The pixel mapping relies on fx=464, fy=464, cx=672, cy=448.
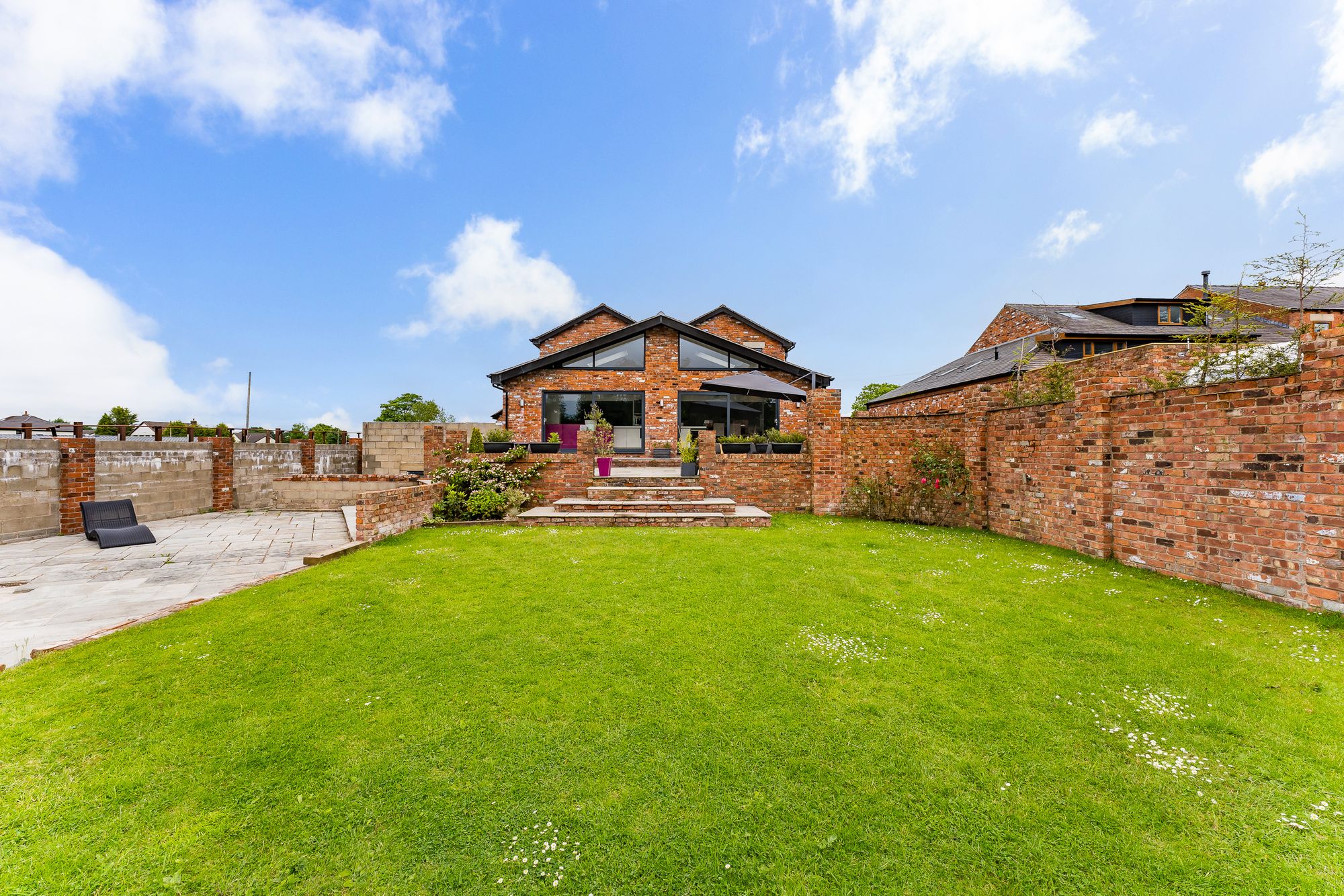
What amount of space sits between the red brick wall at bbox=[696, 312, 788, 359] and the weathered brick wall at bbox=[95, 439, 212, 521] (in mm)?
17886

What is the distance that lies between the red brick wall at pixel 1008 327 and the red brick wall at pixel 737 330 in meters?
8.16

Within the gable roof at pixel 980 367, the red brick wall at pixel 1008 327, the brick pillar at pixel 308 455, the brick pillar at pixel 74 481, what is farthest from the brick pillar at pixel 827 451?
the brick pillar at pixel 308 455

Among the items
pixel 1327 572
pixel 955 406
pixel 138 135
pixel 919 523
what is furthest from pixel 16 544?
pixel 955 406

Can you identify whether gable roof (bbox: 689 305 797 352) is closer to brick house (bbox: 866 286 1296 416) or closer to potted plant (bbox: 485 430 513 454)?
brick house (bbox: 866 286 1296 416)

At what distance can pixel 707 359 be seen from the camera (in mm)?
16172

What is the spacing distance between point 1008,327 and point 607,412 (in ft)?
53.2

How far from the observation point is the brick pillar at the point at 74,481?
27.7 ft

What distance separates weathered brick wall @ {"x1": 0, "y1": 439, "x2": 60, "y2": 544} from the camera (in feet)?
25.3

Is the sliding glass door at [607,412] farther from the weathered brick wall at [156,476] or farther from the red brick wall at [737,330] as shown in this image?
the weathered brick wall at [156,476]

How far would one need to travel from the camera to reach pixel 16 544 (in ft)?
24.5

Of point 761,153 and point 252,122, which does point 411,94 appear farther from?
point 761,153

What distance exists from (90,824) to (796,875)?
8.82ft

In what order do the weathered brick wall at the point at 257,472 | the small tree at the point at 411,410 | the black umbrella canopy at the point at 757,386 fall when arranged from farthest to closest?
1. the small tree at the point at 411,410
2. the weathered brick wall at the point at 257,472
3. the black umbrella canopy at the point at 757,386

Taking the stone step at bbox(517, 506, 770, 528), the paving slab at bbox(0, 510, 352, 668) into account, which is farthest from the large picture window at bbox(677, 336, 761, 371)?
the paving slab at bbox(0, 510, 352, 668)
